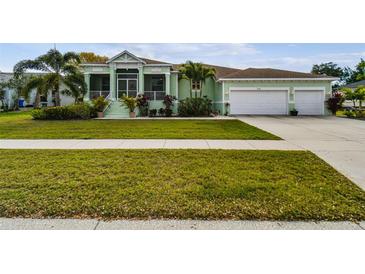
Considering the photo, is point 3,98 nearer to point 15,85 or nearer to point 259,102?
point 15,85

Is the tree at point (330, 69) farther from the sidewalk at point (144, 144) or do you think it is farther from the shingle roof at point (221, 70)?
the sidewalk at point (144, 144)

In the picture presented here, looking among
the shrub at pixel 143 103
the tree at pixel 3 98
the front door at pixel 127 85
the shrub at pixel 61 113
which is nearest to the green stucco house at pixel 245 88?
the front door at pixel 127 85

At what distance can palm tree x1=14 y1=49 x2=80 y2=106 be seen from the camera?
21438 mm

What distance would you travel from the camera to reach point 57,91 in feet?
73.6

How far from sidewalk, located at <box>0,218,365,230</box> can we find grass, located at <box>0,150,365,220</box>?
153mm

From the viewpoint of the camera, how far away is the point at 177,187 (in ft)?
17.4

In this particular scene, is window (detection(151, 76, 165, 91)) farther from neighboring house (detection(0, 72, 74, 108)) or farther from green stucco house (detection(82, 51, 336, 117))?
neighboring house (detection(0, 72, 74, 108))

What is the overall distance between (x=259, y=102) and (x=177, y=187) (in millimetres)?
21013

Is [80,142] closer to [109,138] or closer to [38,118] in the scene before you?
[109,138]

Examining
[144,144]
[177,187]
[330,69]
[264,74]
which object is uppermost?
[330,69]

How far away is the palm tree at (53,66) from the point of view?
21.4 meters

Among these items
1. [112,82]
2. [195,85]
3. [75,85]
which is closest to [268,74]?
[195,85]

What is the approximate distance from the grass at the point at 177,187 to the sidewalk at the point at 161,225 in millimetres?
153

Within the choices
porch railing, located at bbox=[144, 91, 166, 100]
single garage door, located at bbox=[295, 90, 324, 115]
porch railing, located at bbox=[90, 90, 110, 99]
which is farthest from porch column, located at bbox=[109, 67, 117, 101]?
single garage door, located at bbox=[295, 90, 324, 115]
